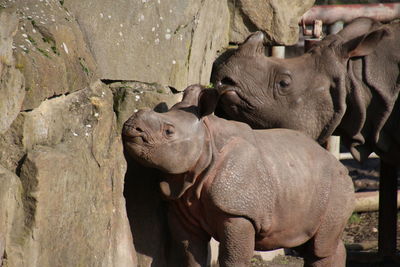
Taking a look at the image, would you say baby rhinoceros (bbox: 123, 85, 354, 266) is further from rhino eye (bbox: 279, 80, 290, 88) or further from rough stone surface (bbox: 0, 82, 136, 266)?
rhino eye (bbox: 279, 80, 290, 88)

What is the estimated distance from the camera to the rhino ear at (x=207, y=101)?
3.57 m

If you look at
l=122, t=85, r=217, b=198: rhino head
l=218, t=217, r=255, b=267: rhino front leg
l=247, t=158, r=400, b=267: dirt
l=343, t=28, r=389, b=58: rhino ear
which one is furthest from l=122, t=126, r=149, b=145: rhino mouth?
l=343, t=28, r=389, b=58: rhino ear

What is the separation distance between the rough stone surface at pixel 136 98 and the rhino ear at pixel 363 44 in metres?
1.66

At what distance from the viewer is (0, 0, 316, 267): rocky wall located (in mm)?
2771

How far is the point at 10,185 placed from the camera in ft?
8.74

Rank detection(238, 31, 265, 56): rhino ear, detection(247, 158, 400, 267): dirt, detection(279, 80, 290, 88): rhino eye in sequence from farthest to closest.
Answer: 1. detection(247, 158, 400, 267): dirt
2. detection(279, 80, 290, 88): rhino eye
3. detection(238, 31, 265, 56): rhino ear

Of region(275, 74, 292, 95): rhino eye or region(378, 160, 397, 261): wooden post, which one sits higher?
region(275, 74, 292, 95): rhino eye

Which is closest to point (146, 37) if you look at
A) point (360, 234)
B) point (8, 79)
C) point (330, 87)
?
point (8, 79)

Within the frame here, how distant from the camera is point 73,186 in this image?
303 cm

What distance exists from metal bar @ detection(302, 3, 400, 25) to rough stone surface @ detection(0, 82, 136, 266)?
9.53 feet

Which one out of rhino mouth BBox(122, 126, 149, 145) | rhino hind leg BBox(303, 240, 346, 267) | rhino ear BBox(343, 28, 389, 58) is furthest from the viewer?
rhino ear BBox(343, 28, 389, 58)

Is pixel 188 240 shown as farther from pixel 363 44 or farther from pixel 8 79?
pixel 363 44

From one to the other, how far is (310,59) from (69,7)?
2.07 meters

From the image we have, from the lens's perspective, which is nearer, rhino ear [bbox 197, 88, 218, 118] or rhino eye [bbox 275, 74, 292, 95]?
rhino ear [bbox 197, 88, 218, 118]
